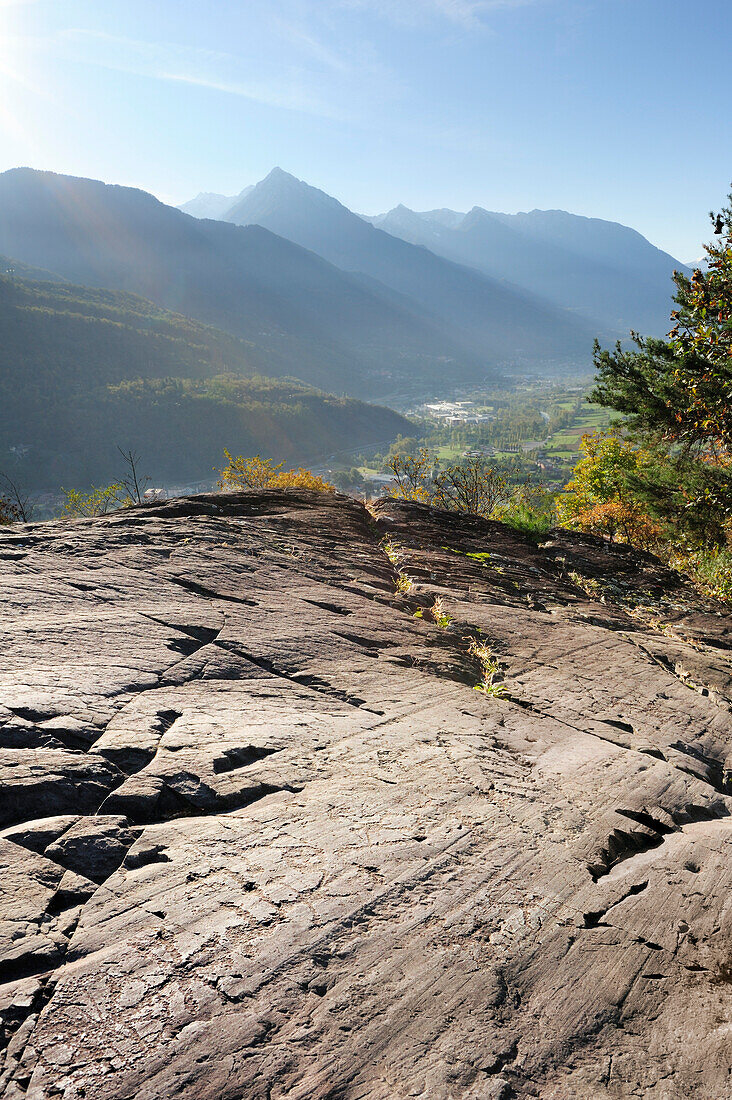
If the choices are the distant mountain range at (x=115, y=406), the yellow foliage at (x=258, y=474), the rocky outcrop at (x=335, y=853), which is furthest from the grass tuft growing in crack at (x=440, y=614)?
the distant mountain range at (x=115, y=406)

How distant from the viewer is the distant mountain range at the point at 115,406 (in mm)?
125750

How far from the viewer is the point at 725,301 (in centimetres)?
1064

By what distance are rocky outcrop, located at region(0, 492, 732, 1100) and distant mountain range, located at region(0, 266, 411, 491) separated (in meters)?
125

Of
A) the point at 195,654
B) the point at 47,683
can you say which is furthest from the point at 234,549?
the point at 47,683

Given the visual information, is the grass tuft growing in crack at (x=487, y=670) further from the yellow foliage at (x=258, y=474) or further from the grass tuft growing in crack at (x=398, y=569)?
the yellow foliage at (x=258, y=474)

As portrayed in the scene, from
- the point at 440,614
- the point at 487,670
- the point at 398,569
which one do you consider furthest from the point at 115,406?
the point at 487,670

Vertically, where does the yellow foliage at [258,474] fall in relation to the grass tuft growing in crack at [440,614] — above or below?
above

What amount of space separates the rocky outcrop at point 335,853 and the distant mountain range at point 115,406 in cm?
12545

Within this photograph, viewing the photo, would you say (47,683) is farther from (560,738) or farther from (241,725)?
(560,738)

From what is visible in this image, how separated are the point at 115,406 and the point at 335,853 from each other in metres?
154

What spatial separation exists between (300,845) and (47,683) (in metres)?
2.61

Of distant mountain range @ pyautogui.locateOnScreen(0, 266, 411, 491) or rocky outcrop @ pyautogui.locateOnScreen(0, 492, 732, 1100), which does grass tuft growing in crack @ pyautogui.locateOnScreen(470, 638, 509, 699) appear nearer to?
rocky outcrop @ pyautogui.locateOnScreen(0, 492, 732, 1100)

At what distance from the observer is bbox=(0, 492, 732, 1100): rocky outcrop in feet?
8.48

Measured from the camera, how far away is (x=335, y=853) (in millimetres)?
3600
